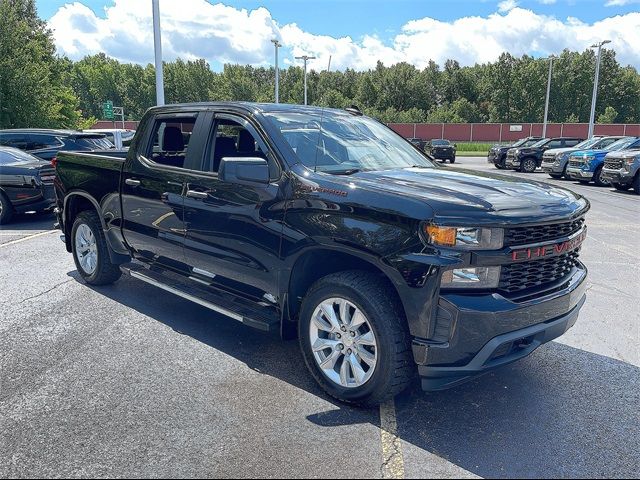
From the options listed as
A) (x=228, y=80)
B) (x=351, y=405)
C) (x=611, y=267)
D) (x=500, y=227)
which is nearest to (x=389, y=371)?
(x=351, y=405)

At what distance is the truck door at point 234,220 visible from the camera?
3768 millimetres

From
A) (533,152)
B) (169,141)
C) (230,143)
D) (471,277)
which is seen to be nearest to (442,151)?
(533,152)

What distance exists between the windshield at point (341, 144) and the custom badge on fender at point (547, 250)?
1308 millimetres

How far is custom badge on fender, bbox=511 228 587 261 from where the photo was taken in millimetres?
3100

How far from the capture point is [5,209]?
997 cm

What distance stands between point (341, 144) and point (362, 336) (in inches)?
64.2

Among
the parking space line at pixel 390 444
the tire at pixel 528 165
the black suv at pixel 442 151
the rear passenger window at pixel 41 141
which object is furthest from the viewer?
the black suv at pixel 442 151

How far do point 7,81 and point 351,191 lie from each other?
24.4 m

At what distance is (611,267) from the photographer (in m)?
7.07

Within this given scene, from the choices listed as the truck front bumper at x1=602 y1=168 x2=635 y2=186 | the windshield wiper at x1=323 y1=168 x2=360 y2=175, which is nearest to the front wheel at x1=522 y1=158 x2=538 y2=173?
the truck front bumper at x1=602 y1=168 x2=635 y2=186

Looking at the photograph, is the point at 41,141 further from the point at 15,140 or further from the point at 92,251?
the point at 92,251

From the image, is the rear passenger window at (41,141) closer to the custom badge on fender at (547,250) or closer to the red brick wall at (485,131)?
the custom badge on fender at (547,250)

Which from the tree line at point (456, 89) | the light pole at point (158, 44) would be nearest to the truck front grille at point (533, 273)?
the light pole at point (158, 44)

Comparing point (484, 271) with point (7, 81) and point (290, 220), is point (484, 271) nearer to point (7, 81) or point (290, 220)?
point (290, 220)
